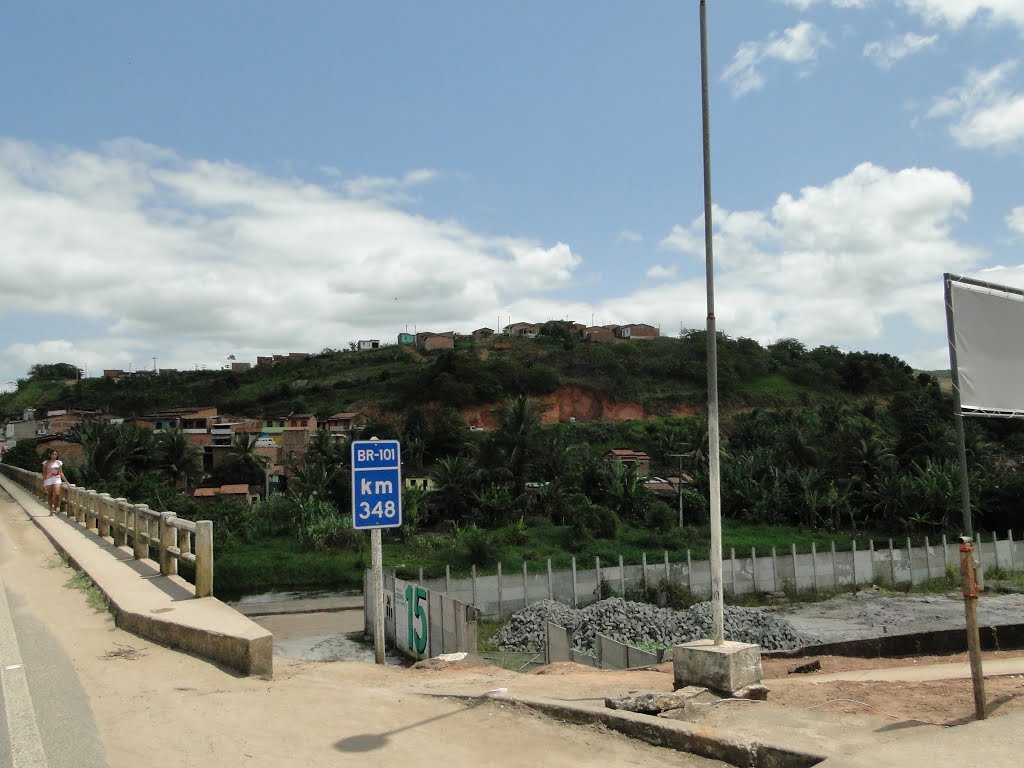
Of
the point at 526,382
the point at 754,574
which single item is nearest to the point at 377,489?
the point at 754,574

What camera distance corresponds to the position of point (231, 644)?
698 centimetres

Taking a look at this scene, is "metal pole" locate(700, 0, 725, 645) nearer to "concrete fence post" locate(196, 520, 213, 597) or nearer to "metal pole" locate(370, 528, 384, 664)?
"metal pole" locate(370, 528, 384, 664)

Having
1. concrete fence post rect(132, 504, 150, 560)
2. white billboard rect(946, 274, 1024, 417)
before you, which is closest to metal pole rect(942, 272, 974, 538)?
white billboard rect(946, 274, 1024, 417)

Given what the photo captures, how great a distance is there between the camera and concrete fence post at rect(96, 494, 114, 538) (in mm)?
14902

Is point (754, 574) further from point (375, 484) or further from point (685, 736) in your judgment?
point (685, 736)

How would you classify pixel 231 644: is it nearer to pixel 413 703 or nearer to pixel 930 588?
pixel 413 703

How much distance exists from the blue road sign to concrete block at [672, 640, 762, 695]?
3362mm

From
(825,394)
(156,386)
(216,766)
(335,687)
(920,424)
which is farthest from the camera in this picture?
(156,386)

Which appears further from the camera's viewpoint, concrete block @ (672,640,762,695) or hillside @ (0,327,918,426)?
hillside @ (0,327,918,426)

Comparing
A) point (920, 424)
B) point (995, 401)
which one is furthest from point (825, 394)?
point (995, 401)

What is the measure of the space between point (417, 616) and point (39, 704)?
46.8 feet

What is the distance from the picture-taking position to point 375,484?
8734 mm

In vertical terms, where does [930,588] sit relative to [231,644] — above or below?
below

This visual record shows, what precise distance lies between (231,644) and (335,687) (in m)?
1.05
